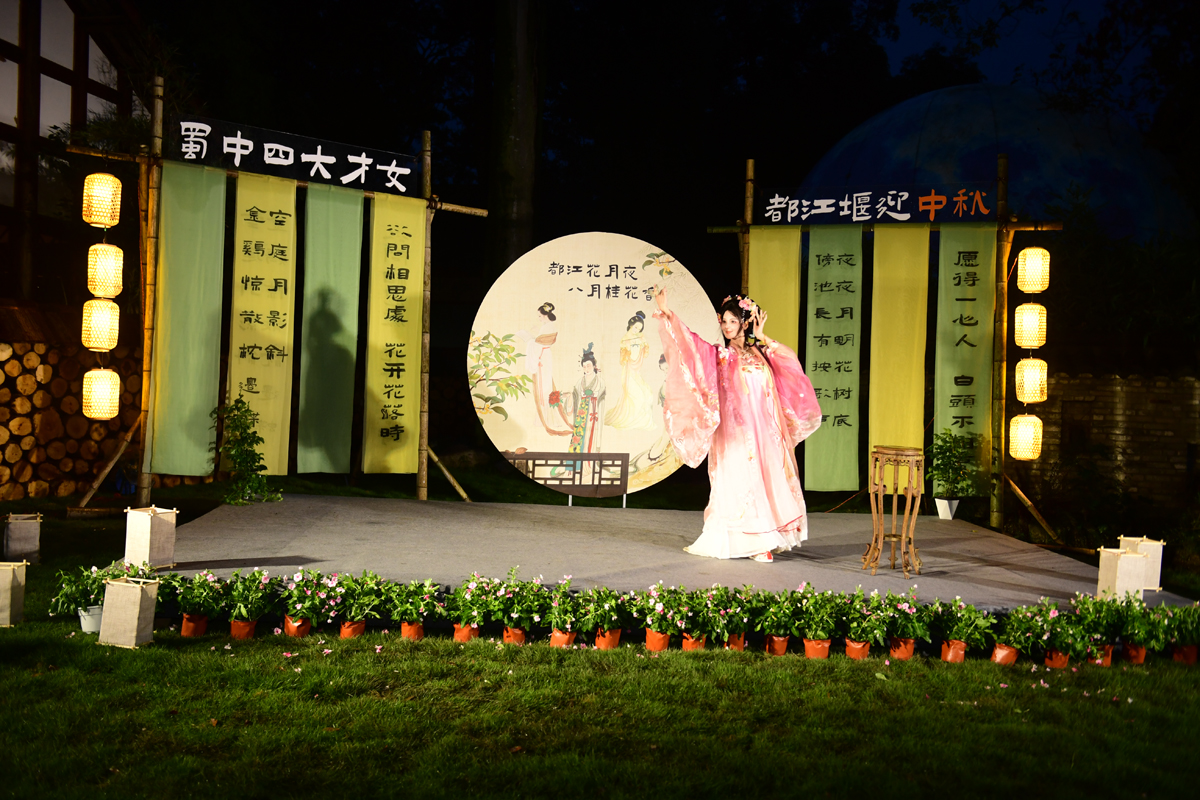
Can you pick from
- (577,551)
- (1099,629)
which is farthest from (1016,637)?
(577,551)

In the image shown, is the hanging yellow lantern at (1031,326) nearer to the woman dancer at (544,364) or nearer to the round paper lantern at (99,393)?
the woman dancer at (544,364)

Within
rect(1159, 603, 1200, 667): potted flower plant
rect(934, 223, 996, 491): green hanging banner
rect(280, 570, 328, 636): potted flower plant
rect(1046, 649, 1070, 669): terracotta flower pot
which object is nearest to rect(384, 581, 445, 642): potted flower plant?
rect(280, 570, 328, 636): potted flower plant

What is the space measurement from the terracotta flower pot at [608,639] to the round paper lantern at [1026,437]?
13.8 ft

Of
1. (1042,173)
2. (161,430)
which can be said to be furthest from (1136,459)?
(161,430)

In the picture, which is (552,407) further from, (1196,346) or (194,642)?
(1196,346)

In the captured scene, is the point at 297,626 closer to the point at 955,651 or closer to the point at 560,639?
the point at 560,639

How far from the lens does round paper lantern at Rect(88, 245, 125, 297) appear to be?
6.31 meters

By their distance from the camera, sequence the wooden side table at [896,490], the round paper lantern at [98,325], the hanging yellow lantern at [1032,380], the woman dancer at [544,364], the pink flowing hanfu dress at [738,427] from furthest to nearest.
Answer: the woman dancer at [544,364] → the hanging yellow lantern at [1032,380] → the round paper lantern at [98,325] → the pink flowing hanfu dress at [738,427] → the wooden side table at [896,490]

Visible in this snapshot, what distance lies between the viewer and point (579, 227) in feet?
43.0

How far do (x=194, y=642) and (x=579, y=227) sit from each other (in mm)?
9937

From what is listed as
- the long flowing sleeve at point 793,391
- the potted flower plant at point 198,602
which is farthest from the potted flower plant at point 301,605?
the long flowing sleeve at point 793,391

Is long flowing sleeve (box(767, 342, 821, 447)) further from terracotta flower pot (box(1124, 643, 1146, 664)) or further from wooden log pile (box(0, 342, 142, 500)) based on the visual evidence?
wooden log pile (box(0, 342, 142, 500))

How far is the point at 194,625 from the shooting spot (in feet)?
13.1

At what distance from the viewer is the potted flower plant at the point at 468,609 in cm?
400
